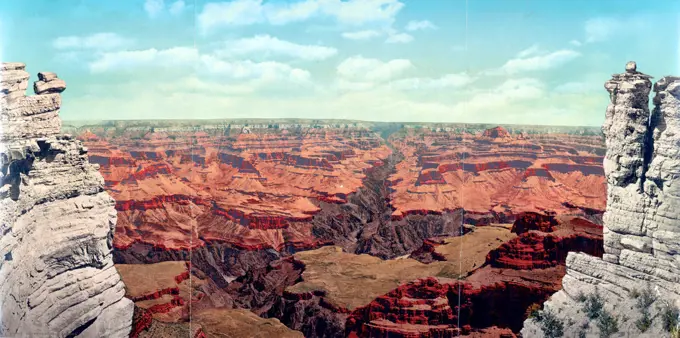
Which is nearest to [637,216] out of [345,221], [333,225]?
[333,225]

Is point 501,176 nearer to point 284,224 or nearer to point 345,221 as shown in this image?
point 345,221

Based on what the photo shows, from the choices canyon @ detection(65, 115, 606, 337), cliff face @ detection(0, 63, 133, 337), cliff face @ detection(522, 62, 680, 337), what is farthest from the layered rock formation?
cliff face @ detection(0, 63, 133, 337)

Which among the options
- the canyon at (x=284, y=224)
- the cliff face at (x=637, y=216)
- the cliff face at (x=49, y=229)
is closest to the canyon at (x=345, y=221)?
the canyon at (x=284, y=224)

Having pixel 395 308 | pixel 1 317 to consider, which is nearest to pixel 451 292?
pixel 395 308

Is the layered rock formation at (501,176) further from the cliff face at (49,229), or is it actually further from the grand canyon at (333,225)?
the cliff face at (49,229)

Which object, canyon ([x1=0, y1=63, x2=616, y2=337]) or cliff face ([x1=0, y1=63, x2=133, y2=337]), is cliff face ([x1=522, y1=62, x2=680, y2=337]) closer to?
canyon ([x1=0, y1=63, x2=616, y2=337])
